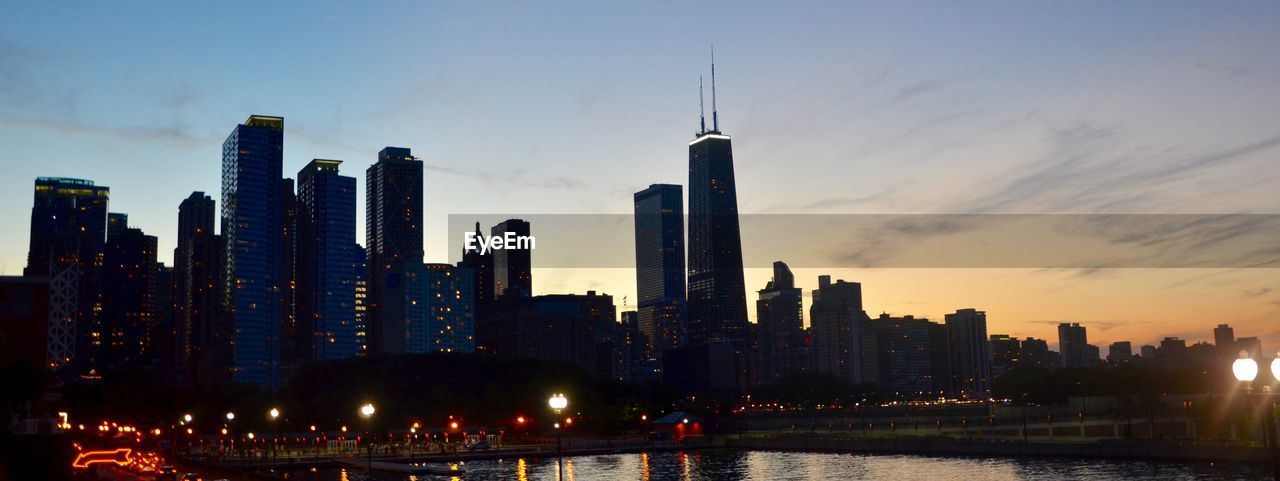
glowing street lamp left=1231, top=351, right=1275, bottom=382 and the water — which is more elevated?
glowing street lamp left=1231, top=351, right=1275, bottom=382

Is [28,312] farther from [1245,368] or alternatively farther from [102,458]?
[1245,368]

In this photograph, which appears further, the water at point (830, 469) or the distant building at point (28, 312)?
the distant building at point (28, 312)

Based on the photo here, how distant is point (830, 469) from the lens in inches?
3182

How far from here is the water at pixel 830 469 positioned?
66938 mm

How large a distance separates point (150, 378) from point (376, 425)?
248 ft

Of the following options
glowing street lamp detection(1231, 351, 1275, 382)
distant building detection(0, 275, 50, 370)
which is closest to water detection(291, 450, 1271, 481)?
distant building detection(0, 275, 50, 370)

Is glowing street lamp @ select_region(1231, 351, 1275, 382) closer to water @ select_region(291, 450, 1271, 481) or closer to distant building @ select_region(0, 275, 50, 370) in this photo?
water @ select_region(291, 450, 1271, 481)

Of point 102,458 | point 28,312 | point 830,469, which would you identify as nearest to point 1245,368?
point 830,469

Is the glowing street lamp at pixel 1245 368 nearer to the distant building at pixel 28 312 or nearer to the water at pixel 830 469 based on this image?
the water at pixel 830 469

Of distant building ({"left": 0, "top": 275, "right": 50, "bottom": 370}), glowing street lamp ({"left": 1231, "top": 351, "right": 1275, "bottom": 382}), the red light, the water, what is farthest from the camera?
distant building ({"left": 0, "top": 275, "right": 50, "bottom": 370})

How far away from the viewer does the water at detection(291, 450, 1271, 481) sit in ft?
220

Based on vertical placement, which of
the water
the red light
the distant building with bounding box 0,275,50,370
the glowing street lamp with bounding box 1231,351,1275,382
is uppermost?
the distant building with bounding box 0,275,50,370

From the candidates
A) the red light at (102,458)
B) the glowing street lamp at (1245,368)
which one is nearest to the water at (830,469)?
the red light at (102,458)

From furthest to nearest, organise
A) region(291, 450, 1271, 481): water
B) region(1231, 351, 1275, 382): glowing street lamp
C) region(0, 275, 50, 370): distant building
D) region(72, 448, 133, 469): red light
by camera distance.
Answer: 1. region(0, 275, 50, 370): distant building
2. region(291, 450, 1271, 481): water
3. region(72, 448, 133, 469): red light
4. region(1231, 351, 1275, 382): glowing street lamp
